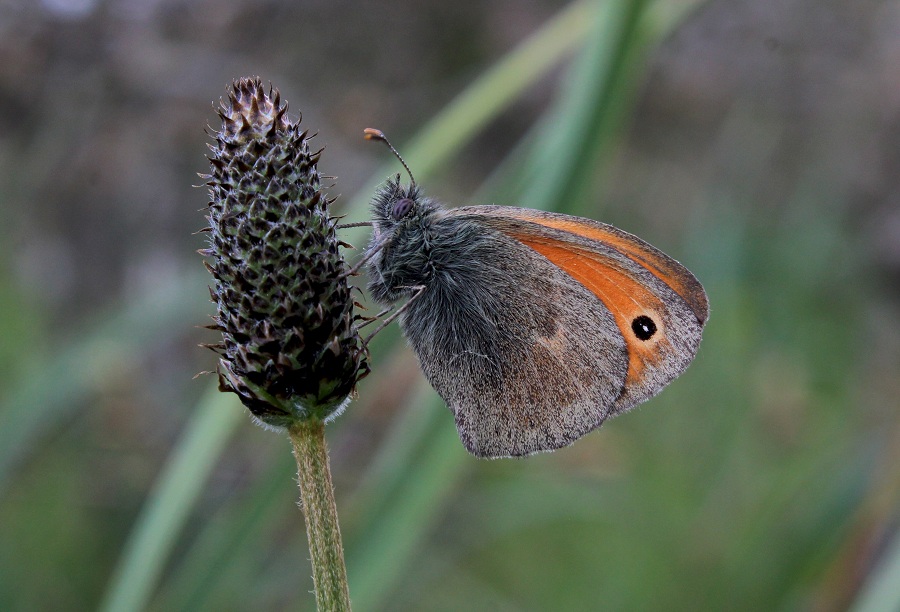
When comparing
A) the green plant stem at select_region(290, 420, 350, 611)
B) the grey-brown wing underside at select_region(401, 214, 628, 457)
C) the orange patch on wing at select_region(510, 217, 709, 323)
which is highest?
the orange patch on wing at select_region(510, 217, 709, 323)

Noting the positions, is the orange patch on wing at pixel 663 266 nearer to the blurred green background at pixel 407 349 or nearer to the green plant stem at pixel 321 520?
the blurred green background at pixel 407 349

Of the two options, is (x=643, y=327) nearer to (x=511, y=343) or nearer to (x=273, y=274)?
(x=511, y=343)

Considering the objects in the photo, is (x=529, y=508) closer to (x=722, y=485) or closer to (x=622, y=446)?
(x=622, y=446)

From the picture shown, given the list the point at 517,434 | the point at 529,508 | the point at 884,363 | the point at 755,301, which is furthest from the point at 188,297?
the point at 884,363

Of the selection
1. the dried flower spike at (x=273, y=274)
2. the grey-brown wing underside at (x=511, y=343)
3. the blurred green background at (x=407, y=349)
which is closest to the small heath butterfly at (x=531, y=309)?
the grey-brown wing underside at (x=511, y=343)

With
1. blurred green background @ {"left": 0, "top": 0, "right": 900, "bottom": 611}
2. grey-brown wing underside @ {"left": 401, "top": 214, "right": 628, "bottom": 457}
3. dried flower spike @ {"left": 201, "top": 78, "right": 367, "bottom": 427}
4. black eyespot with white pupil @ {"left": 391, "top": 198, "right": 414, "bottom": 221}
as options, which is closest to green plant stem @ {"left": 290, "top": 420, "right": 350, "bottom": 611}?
dried flower spike @ {"left": 201, "top": 78, "right": 367, "bottom": 427}

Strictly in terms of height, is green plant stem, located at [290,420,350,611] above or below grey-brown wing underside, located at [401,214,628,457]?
below

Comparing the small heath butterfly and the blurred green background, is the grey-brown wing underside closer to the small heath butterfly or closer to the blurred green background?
the small heath butterfly
